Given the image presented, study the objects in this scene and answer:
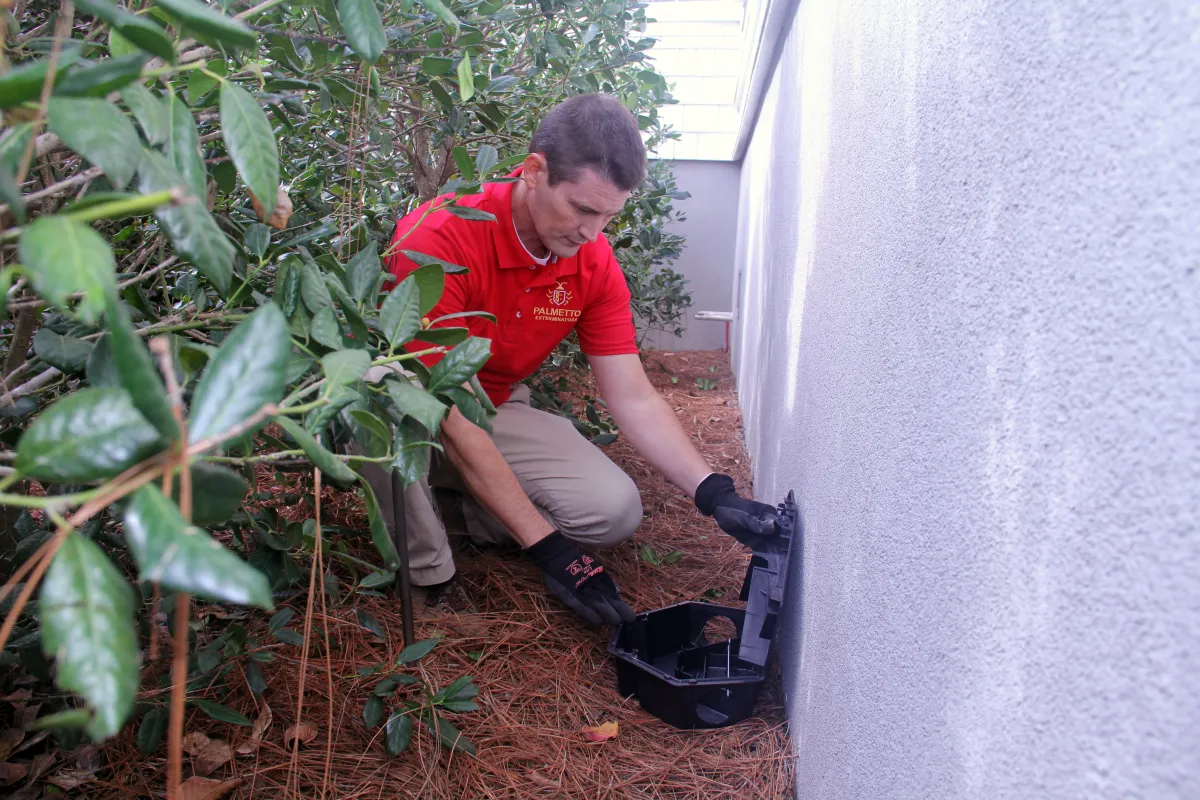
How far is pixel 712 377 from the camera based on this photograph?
5.92 metres

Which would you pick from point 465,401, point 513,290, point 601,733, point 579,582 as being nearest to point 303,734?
point 601,733

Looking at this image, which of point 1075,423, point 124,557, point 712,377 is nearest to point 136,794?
point 124,557

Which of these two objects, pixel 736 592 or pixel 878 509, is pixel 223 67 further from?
pixel 736 592

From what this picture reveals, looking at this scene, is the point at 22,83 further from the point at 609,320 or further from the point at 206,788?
the point at 609,320

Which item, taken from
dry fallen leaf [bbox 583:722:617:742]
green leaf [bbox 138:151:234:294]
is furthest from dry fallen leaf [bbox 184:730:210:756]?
green leaf [bbox 138:151:234:294]

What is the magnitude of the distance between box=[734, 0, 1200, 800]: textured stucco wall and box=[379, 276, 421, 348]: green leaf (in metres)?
0.57

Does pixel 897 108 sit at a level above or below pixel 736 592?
above

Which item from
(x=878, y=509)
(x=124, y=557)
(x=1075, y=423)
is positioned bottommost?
(x=124, y=557)

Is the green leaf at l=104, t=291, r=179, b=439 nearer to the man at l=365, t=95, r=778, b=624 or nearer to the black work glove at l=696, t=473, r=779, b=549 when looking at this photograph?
the man at l=365, t=95, r=778, b=624

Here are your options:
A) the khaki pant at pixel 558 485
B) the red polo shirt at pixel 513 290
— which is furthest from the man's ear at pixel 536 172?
the khaki pant at pixel 558 485

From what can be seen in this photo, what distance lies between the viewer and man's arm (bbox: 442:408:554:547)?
77.3 inches

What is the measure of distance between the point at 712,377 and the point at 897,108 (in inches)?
191

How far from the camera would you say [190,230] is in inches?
22.9

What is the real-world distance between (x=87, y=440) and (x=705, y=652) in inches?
66.6
